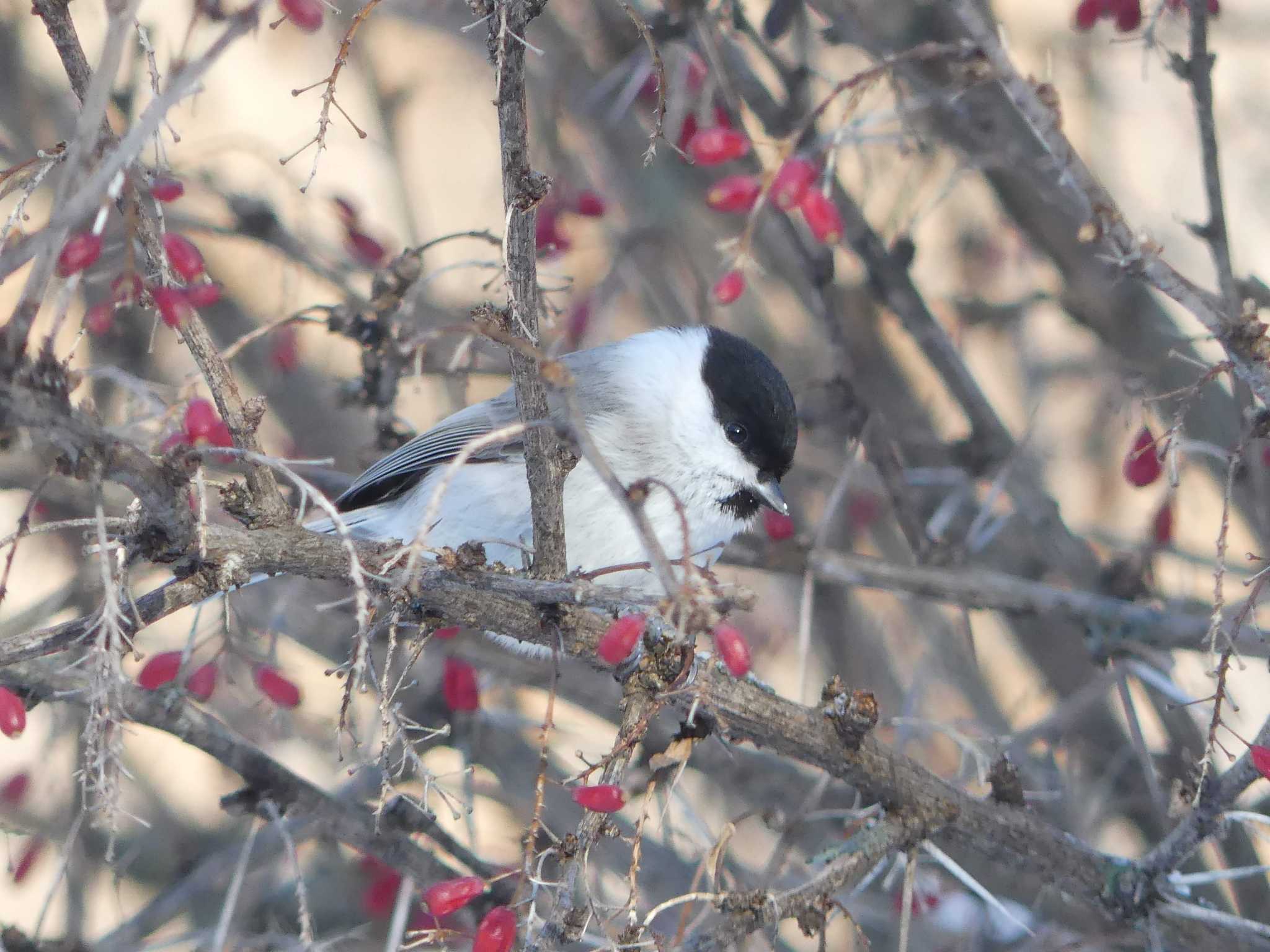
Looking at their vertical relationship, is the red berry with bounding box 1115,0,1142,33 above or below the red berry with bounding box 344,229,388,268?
above

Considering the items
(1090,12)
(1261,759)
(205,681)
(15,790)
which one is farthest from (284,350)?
(1261,759)

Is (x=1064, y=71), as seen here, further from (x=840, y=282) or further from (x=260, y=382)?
(x=260, y=382)

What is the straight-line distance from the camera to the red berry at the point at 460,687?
2414 mm

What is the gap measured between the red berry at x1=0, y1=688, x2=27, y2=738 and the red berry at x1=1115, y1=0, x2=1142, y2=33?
2186 millimetres

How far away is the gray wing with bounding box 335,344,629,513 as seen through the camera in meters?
2.44

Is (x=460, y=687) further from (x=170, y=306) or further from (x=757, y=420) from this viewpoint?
(x=170, y=306)

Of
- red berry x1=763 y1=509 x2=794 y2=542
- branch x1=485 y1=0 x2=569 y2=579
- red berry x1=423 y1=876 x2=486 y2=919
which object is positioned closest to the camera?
branch x1=485 y1=0 x2=569 y2=579

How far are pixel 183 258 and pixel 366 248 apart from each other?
4.59ft

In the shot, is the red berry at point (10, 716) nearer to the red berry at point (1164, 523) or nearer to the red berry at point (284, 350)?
the red berry at point (284, 350)

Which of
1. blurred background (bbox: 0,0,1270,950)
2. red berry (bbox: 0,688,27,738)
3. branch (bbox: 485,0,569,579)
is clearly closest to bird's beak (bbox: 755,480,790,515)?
blurred background (bbox: 0,0,1270,950)

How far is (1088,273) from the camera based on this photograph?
9.96 ft

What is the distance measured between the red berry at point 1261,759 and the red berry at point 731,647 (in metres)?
0.64

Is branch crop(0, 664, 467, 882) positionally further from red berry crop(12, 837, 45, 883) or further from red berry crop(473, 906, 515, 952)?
red berry crop(12, 837, 45, 883)

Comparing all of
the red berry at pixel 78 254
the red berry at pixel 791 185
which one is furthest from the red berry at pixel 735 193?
the red berry at pixel 78 254
